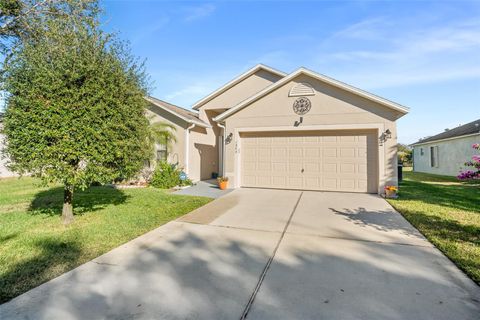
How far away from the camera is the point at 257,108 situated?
1103 cm

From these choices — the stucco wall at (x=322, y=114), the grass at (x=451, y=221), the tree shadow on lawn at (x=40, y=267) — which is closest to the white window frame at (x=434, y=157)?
the grass at (x=451, y=221)

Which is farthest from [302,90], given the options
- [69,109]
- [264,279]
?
[264,279]

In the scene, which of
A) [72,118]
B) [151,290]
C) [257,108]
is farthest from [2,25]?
[151,290]

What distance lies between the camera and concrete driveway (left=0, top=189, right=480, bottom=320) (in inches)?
101

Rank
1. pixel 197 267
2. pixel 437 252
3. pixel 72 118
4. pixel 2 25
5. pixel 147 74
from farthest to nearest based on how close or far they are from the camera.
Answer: pixel 2 25 → pixel 147 74 → pixel 72 118 → pixel 437 252 → pixel 197 267

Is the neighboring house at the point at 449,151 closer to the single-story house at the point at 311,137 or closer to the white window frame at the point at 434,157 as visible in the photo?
the white window frame at the point at 434,157

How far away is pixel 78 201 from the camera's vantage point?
8359 mm

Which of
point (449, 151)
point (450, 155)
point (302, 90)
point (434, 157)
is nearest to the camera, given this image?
point (302, 90)

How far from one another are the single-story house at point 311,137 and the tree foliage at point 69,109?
16.4 ft

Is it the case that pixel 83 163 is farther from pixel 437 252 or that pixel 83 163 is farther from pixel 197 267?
pixel 437 252

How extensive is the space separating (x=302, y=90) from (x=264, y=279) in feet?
29.1

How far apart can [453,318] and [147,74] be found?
309 inches

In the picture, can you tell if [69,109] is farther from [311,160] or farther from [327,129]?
[327,129]

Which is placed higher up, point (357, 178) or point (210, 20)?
point (210, 20)
